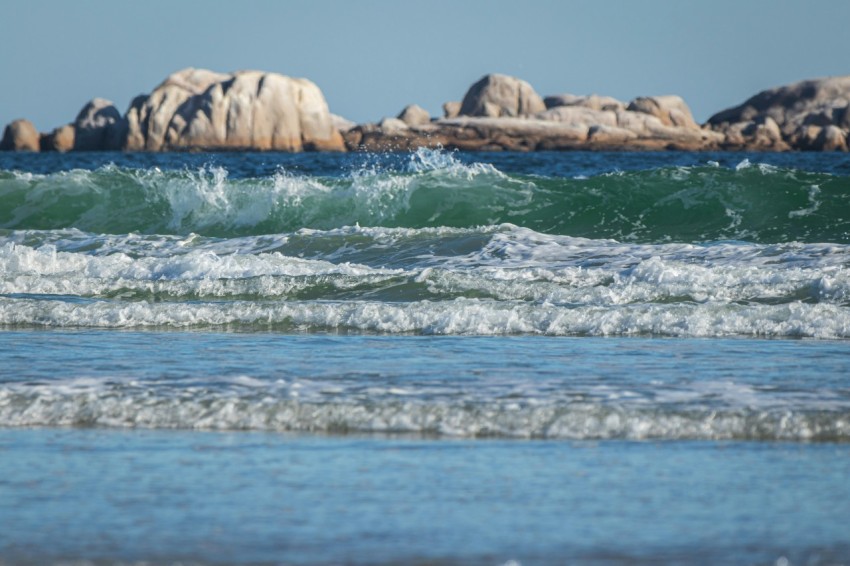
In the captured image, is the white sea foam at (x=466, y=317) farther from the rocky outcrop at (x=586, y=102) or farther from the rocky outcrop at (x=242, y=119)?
the rocky outcrop at (x=586, y=102)

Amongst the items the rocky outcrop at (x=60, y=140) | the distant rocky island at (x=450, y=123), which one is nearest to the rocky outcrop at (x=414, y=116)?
the distant rocky island at (x=450, y=123)

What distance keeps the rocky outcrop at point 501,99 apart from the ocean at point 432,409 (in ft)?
287

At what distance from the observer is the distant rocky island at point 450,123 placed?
77938 millimetres

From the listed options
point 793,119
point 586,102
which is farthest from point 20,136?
point 793,119

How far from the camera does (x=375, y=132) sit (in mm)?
86312

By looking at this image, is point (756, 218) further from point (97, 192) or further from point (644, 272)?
point (97, 192)

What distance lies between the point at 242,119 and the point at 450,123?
1857cm

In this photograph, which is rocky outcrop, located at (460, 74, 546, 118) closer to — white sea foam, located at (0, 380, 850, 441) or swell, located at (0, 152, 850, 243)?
swell, located at (0, 152, 850, 243)

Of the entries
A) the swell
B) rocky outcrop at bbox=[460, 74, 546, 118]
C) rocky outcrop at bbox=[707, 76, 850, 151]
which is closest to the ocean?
the swell

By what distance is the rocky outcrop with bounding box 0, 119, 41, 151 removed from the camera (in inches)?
3423

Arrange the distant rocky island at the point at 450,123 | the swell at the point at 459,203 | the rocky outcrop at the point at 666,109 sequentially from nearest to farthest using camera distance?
the swell at the point at 459,203 → the distant rocky island at the point at 450,123 → the rocky outcrop at the point at 666,109

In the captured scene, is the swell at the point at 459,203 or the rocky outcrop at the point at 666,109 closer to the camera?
the swell at the point at 459,203

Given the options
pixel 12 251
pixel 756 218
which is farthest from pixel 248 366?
pixel 756 218

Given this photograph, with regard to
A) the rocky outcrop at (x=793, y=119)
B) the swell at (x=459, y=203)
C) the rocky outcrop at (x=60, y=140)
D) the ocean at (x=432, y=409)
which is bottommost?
the ocean at (x=432, y=409)
